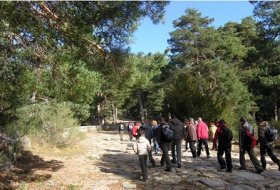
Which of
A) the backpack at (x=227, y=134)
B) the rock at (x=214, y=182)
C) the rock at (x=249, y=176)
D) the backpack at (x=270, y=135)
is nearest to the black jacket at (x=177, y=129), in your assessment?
the backpack at (x=227, y=134)

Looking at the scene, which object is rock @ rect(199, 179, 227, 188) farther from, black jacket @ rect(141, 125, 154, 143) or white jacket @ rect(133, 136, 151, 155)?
black jacket @ rect(141, 125, 154, 143)

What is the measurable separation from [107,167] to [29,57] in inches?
264

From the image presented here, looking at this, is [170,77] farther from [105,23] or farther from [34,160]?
[105,23]

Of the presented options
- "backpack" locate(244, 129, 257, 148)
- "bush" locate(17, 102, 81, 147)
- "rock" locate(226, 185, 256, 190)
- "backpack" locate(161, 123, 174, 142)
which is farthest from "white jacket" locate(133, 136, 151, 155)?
"bush" locate(17, 102, 81, 147)

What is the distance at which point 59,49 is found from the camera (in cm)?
878

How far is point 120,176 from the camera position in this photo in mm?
12203

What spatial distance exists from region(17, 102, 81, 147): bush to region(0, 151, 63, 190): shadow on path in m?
1.57

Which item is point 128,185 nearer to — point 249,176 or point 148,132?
point 249,176

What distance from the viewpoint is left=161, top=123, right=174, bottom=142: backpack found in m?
12.4

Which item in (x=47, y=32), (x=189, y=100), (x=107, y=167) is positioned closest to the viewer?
(x=47, y=32)

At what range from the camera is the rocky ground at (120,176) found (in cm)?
1089

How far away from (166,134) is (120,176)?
2055 millimetres

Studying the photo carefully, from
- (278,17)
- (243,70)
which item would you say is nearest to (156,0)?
(278,17)

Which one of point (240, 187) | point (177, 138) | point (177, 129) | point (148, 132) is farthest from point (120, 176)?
point (240, 187)
